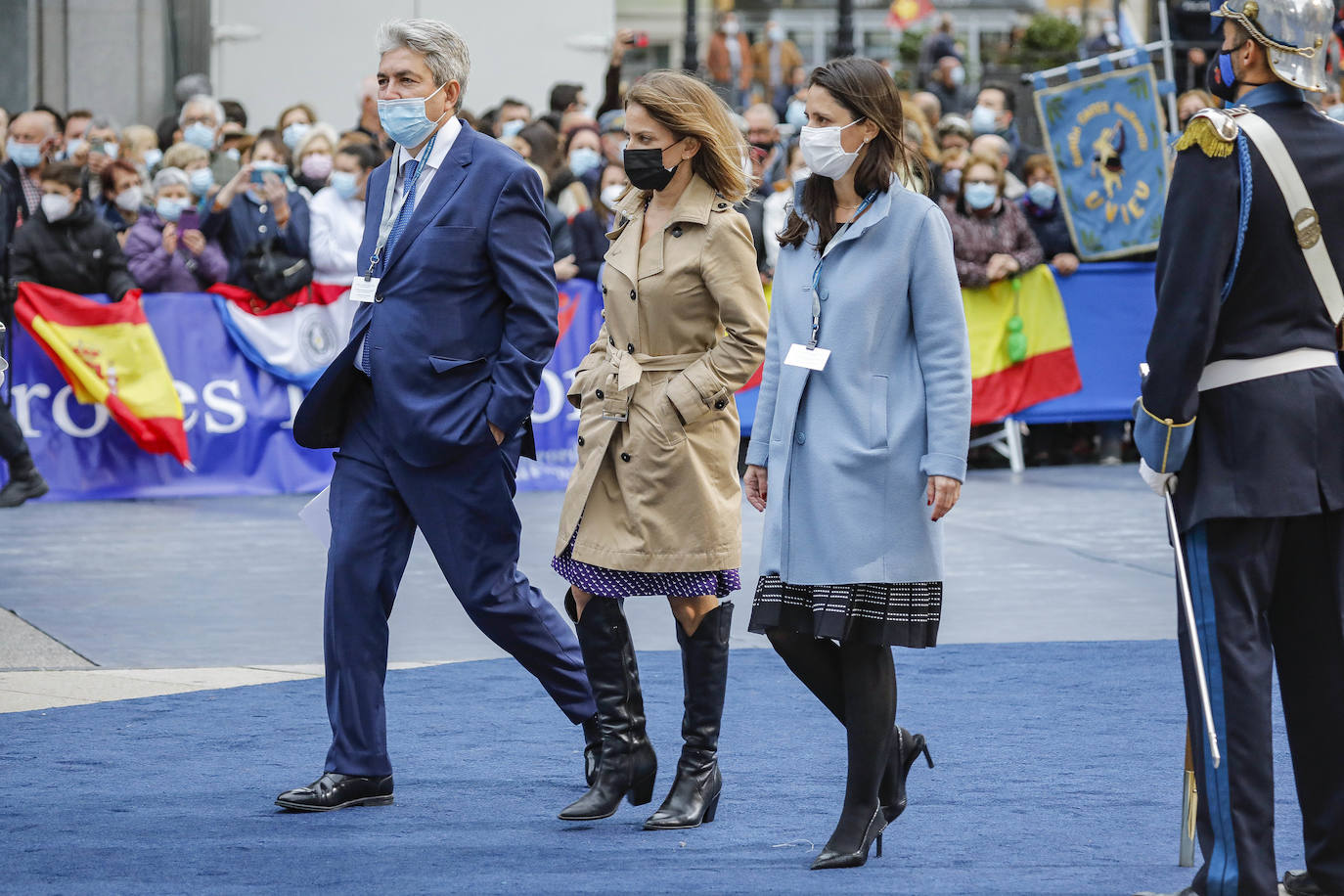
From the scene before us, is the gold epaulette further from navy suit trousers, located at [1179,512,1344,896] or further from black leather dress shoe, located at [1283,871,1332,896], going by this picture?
black leather dress shoe, located at [1283,871,1332,896]

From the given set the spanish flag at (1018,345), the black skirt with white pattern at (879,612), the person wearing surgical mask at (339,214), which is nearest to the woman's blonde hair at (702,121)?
the black skirt with white pattern at (879,612)

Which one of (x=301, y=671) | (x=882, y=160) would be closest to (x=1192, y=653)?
(x=882, y=160)

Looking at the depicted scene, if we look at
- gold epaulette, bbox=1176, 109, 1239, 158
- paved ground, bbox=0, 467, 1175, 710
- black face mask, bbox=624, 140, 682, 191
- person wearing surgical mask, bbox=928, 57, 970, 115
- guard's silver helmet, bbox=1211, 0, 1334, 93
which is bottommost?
paved ground, bbox=0, 467, 1175, 710

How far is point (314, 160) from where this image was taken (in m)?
13.6

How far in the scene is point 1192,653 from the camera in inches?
168

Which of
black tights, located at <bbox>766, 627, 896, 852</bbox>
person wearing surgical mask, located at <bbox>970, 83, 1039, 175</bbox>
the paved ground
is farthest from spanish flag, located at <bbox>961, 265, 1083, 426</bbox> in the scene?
black tights, located at <bbox>766, 627, 896, 852</bbox>

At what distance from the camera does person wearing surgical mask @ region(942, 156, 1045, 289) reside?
13578mm

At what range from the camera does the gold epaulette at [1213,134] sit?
408cm

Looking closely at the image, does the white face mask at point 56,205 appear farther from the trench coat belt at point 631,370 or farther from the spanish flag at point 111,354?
the trench coat belt at point 631,370

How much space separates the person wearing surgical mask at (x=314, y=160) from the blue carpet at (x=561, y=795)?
22.5 feet

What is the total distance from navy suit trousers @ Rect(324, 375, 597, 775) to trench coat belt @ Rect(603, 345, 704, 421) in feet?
1.13

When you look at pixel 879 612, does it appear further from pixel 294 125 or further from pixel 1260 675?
pixel 294 125

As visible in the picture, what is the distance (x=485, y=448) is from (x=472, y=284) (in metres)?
0.44

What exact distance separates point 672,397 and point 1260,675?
171 centimetres
